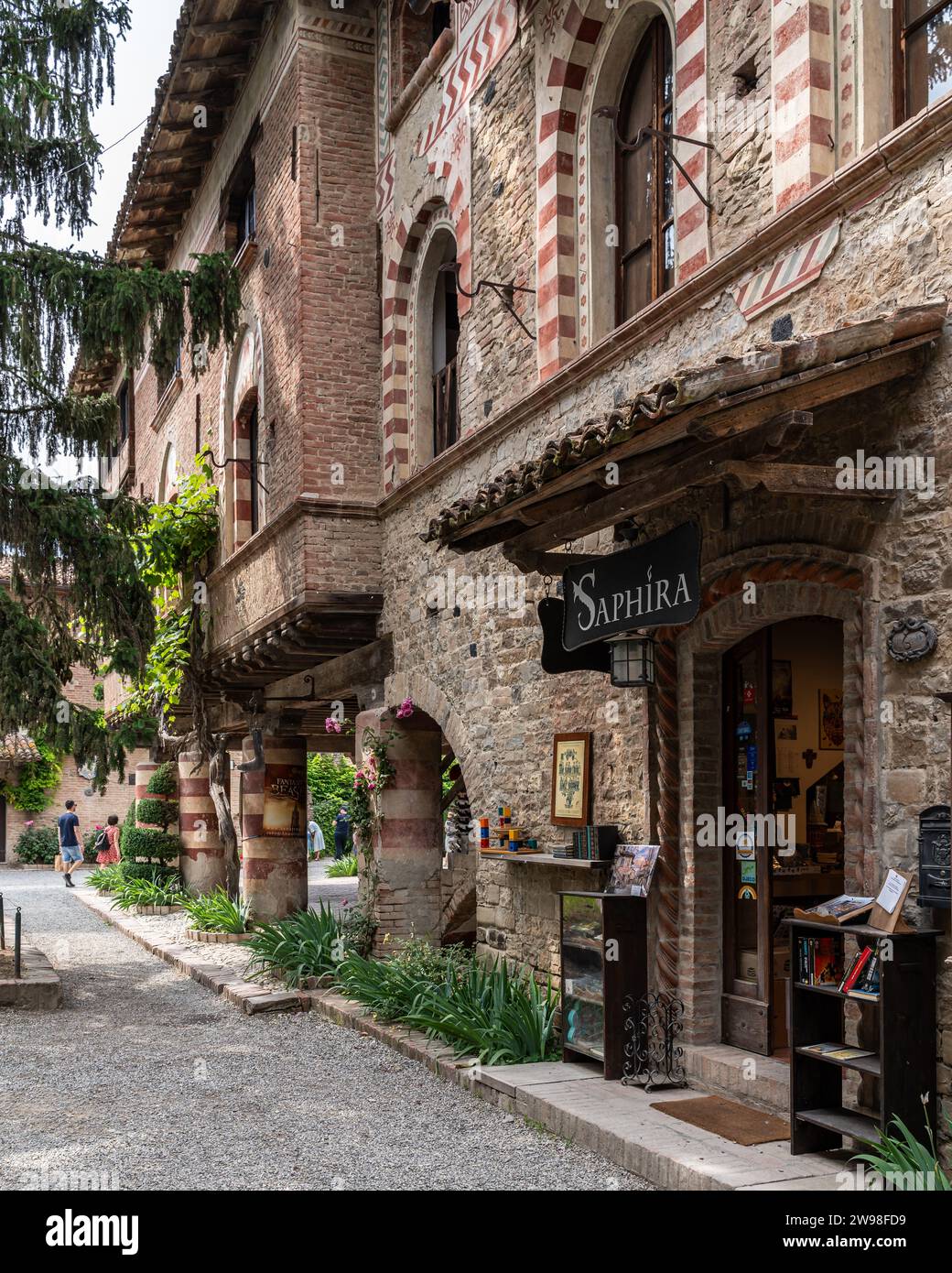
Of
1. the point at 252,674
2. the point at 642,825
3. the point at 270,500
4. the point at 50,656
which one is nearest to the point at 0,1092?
Answer: the point at 642,825

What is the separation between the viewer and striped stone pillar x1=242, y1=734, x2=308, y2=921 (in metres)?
15.7

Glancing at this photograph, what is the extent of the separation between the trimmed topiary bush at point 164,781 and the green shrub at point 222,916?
5.57 meters

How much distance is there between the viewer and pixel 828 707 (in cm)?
755

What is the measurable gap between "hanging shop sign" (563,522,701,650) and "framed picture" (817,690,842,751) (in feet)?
5.03

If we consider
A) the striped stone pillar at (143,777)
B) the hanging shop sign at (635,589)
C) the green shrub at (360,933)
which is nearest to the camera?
the hanging shop sign at (635,589)

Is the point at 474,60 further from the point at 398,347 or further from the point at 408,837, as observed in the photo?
the point at 408,837

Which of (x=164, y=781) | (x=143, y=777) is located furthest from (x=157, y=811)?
(x=143, y=777)

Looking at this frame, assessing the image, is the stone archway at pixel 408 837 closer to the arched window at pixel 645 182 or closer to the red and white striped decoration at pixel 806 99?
the arched window at pixel 645 182

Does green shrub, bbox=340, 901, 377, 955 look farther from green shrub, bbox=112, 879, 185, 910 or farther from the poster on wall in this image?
green shrub, bbox=112, 879, 185, 910

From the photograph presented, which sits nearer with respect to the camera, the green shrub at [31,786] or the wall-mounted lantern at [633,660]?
the wall-mounted lantern at [633,660]

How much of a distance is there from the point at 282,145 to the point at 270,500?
3369mm

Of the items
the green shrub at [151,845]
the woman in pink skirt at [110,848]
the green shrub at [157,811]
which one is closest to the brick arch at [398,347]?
the green shrub at [151,845]

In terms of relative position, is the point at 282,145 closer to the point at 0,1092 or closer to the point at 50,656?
the point at 50,656

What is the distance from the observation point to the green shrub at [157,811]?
70.4ft
